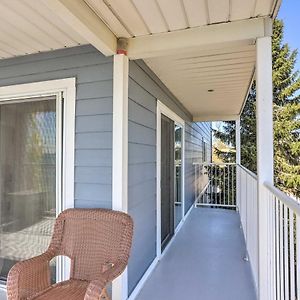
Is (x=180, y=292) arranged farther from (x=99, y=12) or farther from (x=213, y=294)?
(x=99, y=12)

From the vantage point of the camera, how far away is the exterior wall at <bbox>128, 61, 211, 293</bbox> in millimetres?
2639

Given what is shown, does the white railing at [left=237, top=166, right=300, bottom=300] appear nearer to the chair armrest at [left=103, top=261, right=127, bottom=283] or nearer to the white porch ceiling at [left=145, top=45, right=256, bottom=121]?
the chair armrest at [left=103, top=261, right=127, bottom=283]

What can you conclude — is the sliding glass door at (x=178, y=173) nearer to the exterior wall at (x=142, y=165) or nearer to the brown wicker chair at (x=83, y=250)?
the exterior wall at (x=142, y=165)

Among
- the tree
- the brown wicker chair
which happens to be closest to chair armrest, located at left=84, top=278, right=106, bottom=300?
the brown wicker chair

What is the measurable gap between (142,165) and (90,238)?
40.2 inches

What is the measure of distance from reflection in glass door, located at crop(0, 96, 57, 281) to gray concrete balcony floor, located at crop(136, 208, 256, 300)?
1164mm

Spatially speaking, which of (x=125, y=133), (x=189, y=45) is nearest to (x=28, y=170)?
(x=125, y=133)

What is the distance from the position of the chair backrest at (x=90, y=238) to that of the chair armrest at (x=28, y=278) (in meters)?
0.16

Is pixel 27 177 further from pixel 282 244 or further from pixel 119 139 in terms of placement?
pixel 282 244

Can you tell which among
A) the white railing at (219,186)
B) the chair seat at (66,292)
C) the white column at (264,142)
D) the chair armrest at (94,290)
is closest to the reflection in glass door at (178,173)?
the white railing at (219,186)

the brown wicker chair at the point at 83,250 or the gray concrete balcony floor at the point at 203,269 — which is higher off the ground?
the brown wicker chair at the point at 83,250

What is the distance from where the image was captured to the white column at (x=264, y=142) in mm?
2080

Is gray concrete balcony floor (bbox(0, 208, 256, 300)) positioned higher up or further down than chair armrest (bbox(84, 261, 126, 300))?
further down

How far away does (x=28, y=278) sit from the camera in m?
1.84
